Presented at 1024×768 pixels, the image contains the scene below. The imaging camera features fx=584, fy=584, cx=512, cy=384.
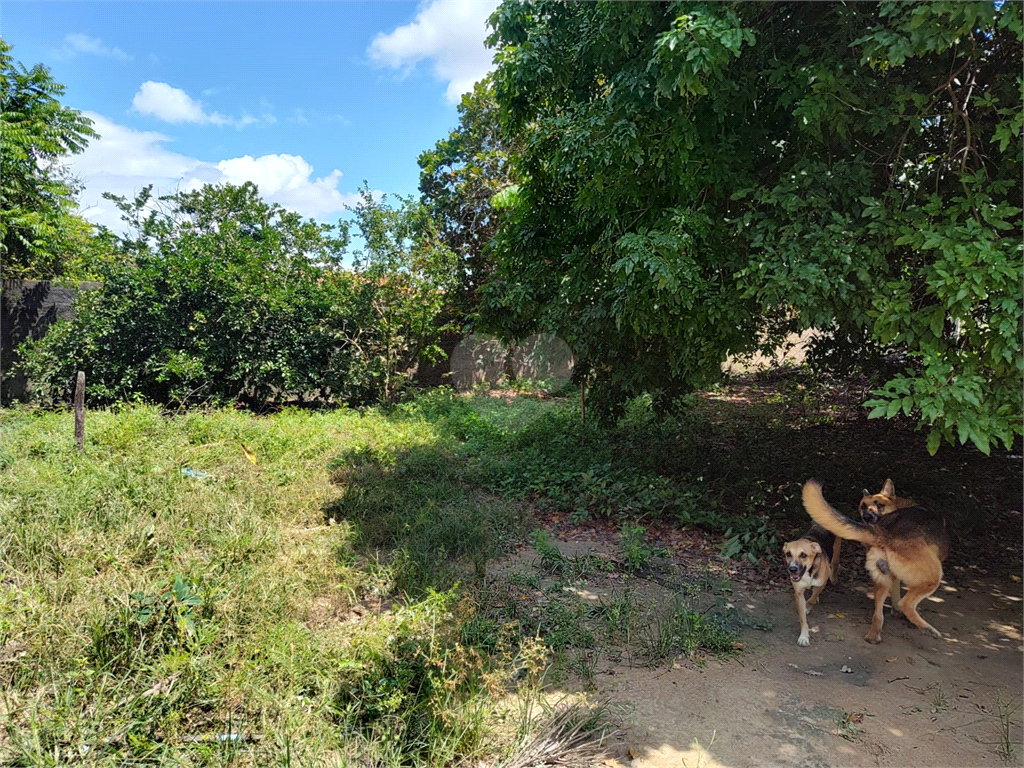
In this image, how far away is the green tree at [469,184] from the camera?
35.0ft

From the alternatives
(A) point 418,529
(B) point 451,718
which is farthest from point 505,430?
(B) point 451,718

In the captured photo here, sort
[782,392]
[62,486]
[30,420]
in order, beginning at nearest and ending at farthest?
[62,486]
[30,420]
[782,392]

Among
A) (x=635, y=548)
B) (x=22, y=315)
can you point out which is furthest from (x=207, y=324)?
(x=635, y=548)

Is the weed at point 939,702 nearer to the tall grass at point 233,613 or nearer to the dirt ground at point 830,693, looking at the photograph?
the dirt ground at point 830,693

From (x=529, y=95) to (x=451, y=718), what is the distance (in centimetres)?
420

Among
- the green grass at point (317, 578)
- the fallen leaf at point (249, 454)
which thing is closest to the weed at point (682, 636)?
the green grass at point (317, 578)

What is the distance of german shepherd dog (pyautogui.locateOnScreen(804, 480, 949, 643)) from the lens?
3.22 meters

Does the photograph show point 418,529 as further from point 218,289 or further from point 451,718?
point 218,289

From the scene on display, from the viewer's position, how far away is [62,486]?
445 centimetres

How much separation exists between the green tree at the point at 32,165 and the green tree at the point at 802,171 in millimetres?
7921

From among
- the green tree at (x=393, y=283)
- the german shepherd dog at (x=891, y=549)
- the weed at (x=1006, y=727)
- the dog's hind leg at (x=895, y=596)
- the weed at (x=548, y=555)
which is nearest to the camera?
the weed at (x=1006, y=727)

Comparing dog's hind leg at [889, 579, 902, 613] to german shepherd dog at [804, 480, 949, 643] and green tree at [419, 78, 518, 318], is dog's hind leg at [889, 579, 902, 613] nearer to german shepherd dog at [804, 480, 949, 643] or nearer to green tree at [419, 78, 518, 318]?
german shepherd dog at [804, 480, 949, 643]

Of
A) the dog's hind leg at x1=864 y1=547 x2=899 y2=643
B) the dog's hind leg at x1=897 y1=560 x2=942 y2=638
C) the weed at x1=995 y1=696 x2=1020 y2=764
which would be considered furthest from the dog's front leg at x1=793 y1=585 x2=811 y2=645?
the weed at x1=995 y1=696 x2=1020 y2=764

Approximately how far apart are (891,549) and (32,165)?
1179cm
